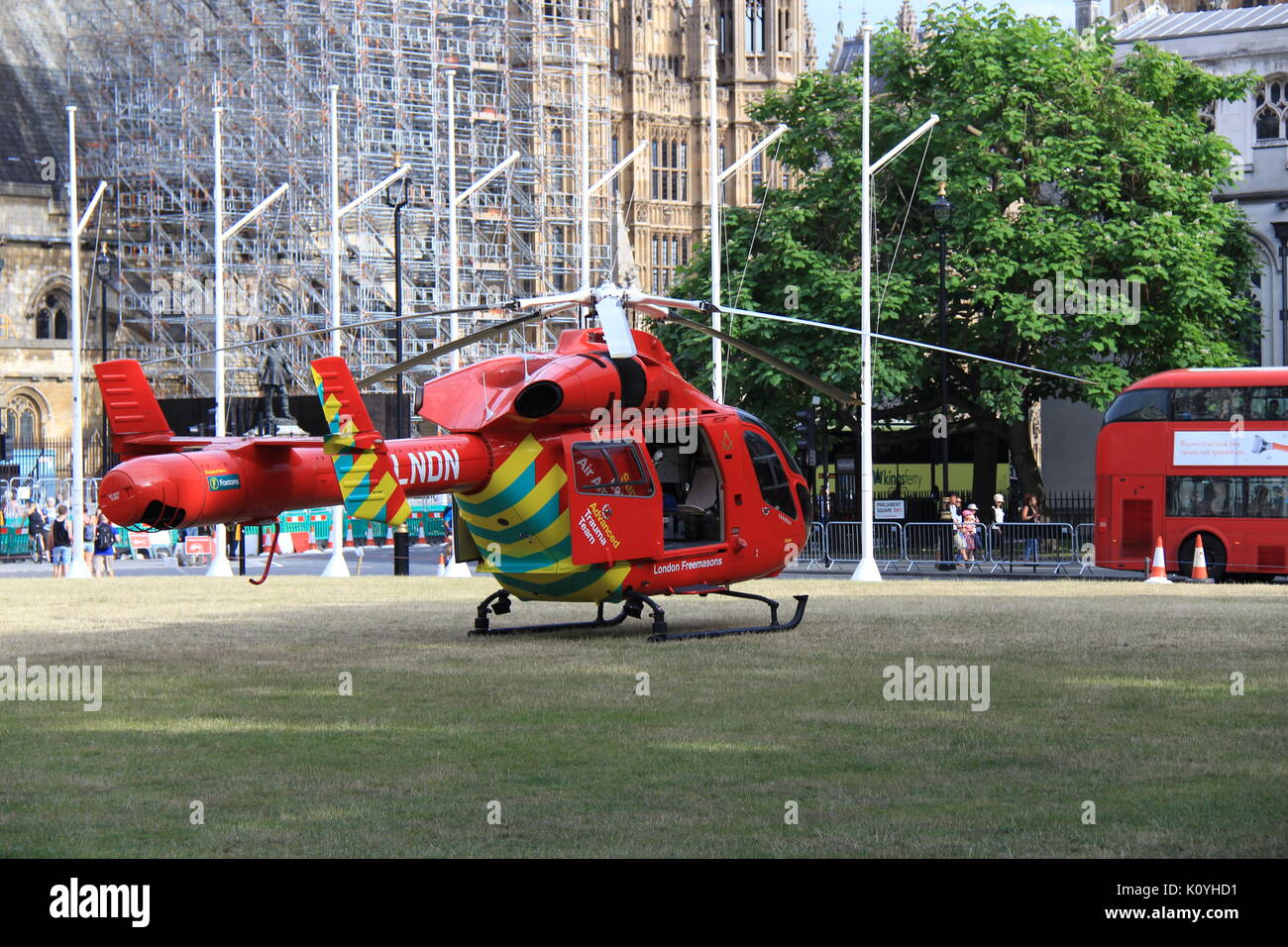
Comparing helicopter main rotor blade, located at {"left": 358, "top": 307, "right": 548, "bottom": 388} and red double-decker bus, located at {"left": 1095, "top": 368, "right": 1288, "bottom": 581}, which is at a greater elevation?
helicopter main rotor blade, located at {"left": 358, "top": 307, "right": 548, "bottom": 388}

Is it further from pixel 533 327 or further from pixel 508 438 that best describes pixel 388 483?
pixel 533 327

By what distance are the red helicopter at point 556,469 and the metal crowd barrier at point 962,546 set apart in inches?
727

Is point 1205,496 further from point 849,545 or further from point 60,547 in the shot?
point 60,547

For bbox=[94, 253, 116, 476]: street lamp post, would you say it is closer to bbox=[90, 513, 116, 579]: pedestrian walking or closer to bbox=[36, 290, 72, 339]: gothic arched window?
bbox=[36, 290, 72, 339]: gothic arched window

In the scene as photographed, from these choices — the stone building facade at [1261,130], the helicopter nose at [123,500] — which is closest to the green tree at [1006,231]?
the stone building facade at [1261,130]

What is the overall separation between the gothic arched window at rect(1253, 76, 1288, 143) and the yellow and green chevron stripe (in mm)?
44209

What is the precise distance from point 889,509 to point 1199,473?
10.2 m

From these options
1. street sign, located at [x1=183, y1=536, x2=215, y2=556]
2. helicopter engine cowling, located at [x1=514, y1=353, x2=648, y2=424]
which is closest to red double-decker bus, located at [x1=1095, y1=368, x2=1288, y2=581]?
helicopter engine cowling, located at [x1=514, y1=353, x2=648, y2=424]

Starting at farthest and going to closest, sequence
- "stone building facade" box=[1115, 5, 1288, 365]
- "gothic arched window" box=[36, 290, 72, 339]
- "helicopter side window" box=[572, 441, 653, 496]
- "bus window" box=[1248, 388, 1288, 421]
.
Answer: "gothic arched window" box=[36, 290, 72, 339], "stone building facade" box=[1115, 5, 1288, 365], "bus window" box=[1248, 388, 1288, 421], "helicopter side window" box=[572, 441, 653, 496]

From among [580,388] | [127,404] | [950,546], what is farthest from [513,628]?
[950,546]

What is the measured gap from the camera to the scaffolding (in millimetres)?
62531

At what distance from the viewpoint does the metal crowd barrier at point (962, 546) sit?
40.0 m

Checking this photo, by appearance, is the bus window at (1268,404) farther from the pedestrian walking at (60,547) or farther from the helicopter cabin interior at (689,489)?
the pedestrian walking at (60,547)
